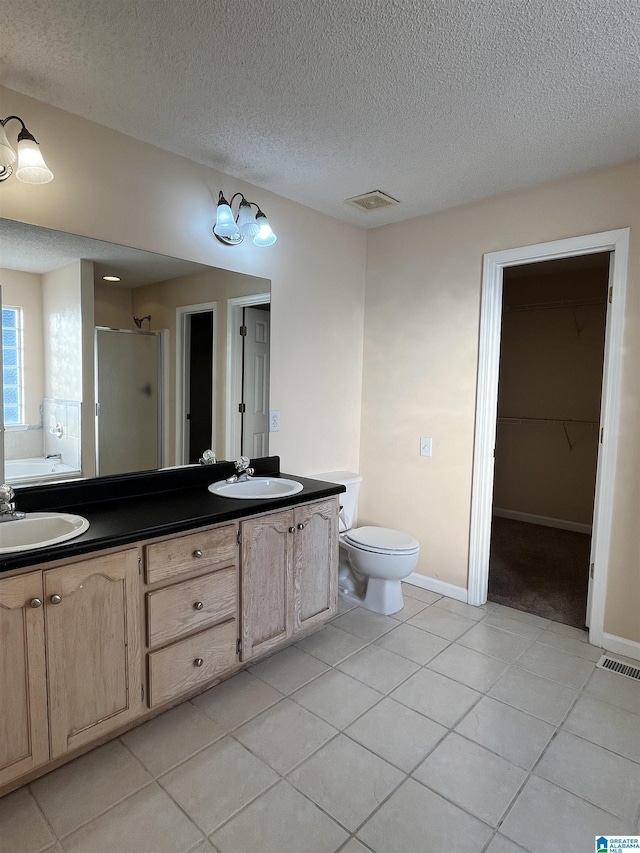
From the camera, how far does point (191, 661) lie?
1953mm

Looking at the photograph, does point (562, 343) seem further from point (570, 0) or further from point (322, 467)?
point (570, 0)

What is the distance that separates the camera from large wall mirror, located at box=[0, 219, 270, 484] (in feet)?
6.41

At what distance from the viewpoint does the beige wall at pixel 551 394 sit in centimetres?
456

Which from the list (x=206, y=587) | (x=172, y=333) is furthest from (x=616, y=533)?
(x=172, y=333)

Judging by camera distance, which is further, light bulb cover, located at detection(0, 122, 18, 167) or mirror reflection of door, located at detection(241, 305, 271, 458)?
mirror reflection of door, located at detection(241, 305, 271, 458)

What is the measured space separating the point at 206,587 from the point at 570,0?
88.9 inches

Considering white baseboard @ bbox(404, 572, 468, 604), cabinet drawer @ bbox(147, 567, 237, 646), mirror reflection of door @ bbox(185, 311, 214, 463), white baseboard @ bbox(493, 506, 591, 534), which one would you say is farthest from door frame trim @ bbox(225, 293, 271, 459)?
white baseboard @ bbox(493, 506, 591, 534)

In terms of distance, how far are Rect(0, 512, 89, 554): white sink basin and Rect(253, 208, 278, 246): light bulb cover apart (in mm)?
1617

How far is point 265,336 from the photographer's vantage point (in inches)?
113

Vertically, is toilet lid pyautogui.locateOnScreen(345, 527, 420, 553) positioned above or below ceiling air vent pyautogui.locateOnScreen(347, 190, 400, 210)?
below

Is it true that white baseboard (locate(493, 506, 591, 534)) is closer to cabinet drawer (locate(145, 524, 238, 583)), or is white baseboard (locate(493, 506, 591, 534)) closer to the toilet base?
the toilet base

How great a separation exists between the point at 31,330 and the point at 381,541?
6.75 ft

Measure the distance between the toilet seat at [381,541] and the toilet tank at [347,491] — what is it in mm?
151

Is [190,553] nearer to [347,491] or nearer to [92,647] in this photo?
[92,647]
